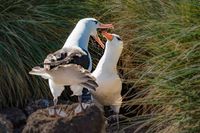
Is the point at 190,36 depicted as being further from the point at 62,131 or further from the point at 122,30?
the point at 122,30

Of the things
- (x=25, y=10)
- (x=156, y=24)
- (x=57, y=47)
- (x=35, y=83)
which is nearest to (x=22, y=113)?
A: (x=35, y=83)

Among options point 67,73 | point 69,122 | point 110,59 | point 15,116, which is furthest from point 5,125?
point 67,73

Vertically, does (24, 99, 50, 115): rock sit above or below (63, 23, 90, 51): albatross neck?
below

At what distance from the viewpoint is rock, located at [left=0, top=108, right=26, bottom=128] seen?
18.9 ft

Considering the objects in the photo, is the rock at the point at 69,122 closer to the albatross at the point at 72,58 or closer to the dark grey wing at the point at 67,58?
the albatross at the point at 72,58

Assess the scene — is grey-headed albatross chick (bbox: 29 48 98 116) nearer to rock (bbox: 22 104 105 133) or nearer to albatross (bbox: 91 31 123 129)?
rock (bbox: 22 104 105 133)

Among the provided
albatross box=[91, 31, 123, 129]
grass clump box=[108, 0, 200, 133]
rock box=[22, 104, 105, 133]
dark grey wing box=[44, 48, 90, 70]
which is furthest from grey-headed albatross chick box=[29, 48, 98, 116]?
albatross box=[91, 31, 123, 129]

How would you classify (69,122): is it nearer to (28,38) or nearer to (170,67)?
(170,67)

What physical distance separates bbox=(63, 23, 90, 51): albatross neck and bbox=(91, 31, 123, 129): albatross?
41 centimetres

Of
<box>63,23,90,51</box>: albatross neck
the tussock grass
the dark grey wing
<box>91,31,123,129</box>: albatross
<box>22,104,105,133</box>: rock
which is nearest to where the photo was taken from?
the dark grey wing

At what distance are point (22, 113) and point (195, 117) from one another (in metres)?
2.19

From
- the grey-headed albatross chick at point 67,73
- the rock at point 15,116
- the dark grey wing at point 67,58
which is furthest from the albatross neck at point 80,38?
the rock at point 15,116

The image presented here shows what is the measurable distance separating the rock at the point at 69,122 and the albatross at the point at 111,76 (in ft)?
2.48

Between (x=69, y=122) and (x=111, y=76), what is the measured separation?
1041 mm
